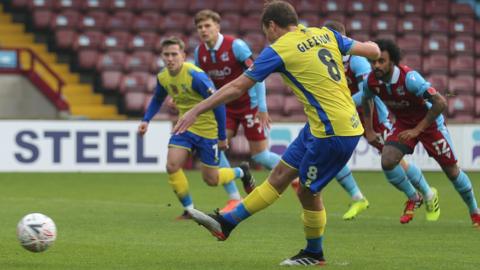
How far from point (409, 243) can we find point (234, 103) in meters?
3.83

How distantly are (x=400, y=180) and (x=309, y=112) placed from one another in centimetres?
366

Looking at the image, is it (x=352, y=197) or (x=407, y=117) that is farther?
(x=352, y=197)

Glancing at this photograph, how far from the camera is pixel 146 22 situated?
23.7 m

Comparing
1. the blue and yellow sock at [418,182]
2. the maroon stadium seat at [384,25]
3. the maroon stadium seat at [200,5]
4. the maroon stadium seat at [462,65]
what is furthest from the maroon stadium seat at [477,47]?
the blue and yellow sock at [418,182]

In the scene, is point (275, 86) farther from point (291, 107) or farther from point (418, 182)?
point (418, 182)

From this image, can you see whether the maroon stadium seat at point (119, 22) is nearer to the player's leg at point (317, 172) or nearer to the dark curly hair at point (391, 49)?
the dark curly hair at point (391, 49)

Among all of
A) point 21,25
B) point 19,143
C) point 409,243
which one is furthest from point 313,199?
point 21,25

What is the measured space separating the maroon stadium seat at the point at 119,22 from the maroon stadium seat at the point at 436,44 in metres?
6.72

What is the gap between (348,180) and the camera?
11.4m

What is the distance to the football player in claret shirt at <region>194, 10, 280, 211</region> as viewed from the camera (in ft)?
37.8

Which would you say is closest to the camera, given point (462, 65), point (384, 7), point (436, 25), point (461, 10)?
point (462, 65)

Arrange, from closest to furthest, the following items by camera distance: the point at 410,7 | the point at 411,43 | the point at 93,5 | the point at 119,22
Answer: the point at 119,22
the point at 93,5
the point at 411,43
the point at 410,7

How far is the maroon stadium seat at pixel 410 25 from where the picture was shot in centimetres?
2455

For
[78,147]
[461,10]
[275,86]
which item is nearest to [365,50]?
[78,147]
